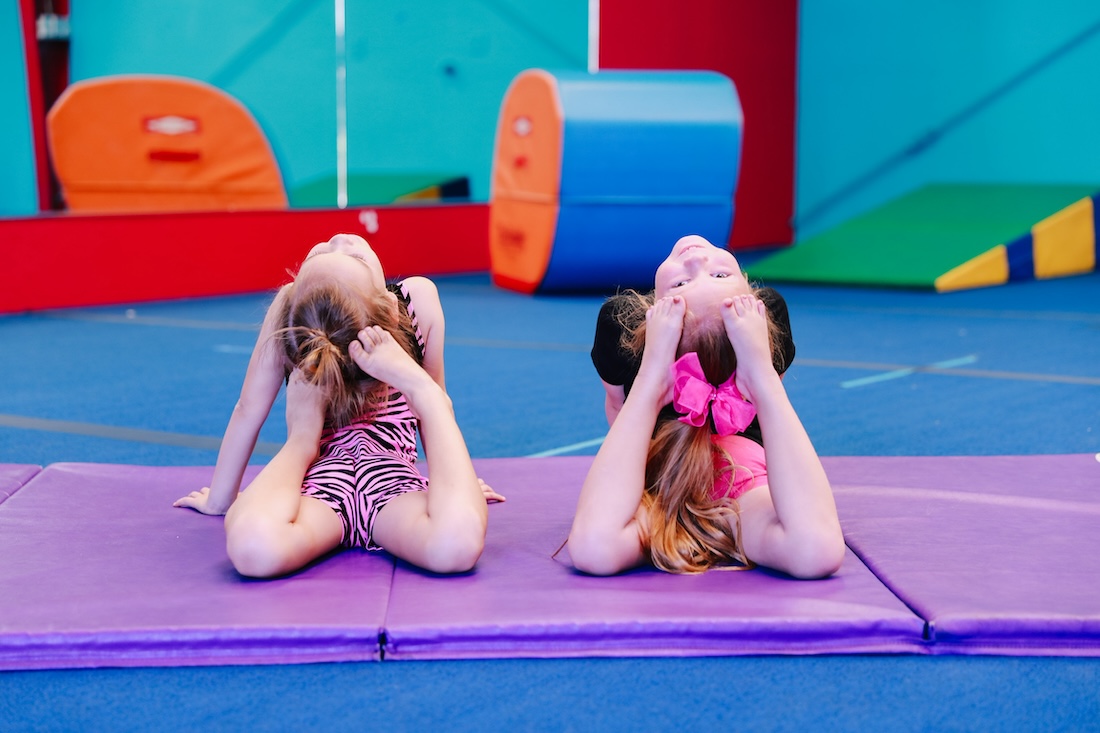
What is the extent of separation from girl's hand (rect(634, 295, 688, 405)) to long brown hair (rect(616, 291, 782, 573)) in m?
0.05

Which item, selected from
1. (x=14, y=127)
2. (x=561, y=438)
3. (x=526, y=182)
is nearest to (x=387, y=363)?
(x=561, y=438)

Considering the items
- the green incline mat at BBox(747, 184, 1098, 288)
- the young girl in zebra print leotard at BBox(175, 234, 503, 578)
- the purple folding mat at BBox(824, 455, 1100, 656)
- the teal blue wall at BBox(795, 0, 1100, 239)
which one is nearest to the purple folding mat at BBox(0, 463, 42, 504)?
the young girl in zebra print leotard at BBox(175, 234, 503, 578)

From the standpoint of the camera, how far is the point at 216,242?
609 cm

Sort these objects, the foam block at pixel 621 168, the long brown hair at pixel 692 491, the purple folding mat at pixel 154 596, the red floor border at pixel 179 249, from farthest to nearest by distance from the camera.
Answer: the foam block at pixel 621 168, the red floor border at pixel 179 249, the long brown hair at pixel 692 491, the purple folding mat at pixel 154 596

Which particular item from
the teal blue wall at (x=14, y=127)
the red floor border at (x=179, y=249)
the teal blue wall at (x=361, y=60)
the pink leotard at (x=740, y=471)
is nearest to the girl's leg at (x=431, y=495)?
the pink leotard at (x=740, y=471)

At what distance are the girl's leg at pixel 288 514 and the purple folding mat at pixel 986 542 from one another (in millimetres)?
831

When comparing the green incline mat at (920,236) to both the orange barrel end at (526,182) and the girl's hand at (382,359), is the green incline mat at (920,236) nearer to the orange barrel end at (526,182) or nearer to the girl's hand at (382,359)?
the orange barrel end at (526,182)

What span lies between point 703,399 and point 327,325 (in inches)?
23.0

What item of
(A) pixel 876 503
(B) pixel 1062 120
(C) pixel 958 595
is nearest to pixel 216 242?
(A) pixel 876 503

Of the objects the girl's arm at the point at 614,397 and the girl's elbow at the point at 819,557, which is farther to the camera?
the girl's arm at the point at 614,397

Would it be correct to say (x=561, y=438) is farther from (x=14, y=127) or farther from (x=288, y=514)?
(x=14, y=127)

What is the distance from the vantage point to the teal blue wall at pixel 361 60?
778 cm

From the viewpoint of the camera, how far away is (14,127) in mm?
6988

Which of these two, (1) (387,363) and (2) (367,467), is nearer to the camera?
(1) (387,363)
